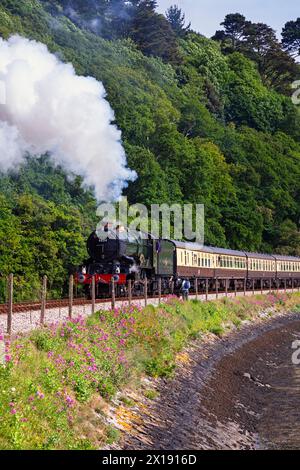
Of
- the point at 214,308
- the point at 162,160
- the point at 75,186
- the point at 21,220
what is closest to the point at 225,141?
the point at 162,160

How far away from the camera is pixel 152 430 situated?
14.8 m

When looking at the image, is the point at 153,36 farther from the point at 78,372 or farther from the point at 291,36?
the point at 78,372

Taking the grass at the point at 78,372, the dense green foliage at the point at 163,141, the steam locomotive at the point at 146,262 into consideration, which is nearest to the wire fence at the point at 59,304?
the steam locomotive at the point at 146,262

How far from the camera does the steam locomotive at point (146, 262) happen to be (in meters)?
32.9

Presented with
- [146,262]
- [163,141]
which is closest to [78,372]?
[146,262]

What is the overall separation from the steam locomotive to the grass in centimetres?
580

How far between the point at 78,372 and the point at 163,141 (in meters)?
62.9

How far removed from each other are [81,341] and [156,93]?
80404mm

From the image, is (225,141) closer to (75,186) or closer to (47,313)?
(75,186)

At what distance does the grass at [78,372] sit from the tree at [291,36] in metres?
165

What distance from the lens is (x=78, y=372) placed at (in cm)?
1468

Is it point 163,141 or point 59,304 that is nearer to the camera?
point 59,304

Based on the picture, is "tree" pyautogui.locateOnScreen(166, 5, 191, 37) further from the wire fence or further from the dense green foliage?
the wire fence

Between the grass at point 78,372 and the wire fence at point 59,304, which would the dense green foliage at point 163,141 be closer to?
the wire fence at point 59,304
